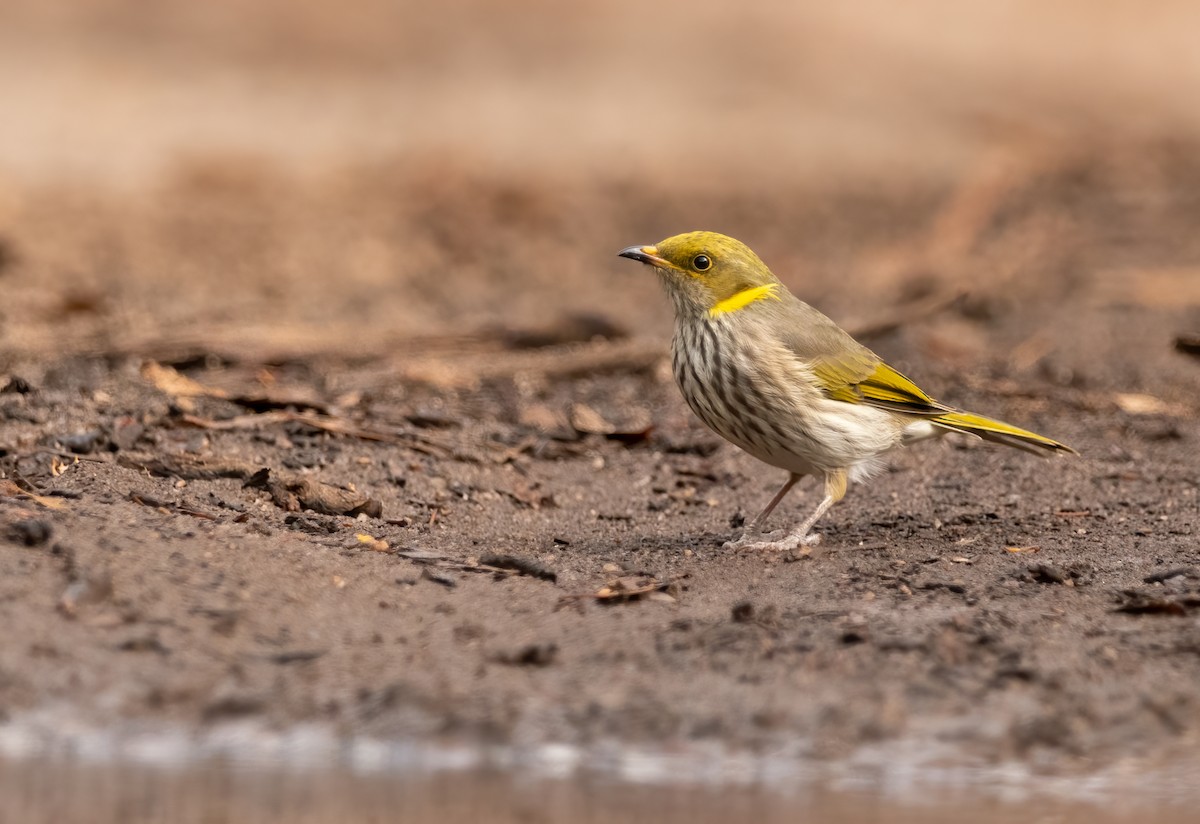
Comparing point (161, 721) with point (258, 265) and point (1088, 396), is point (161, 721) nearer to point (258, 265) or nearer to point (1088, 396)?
point (1088, 396)

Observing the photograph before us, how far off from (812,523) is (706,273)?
4.12 ft

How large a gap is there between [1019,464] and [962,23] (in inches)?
680

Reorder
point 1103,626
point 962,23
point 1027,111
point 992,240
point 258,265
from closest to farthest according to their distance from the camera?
point 1103,626
point 258,265
point 992,240
point 1027,111
point 962,23

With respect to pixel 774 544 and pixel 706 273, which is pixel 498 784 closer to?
pixel 774 544

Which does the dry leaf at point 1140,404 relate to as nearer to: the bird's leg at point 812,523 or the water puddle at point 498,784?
the bird's leg at point 812,523

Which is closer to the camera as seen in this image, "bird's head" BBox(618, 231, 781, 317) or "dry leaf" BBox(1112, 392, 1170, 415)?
"bird's head" BBox(618, 231, 781, 317)

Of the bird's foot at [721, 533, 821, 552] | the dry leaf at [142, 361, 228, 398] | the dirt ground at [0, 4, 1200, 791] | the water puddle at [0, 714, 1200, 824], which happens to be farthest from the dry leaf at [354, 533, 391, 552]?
the dry leaf at [142, 361, 228, 398]

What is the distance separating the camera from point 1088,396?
10203mm

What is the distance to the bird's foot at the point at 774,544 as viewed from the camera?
7.01 metres

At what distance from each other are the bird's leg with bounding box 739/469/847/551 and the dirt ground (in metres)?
0.15

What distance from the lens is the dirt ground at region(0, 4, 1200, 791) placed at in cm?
524

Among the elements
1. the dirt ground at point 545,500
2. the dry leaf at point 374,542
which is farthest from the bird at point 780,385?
the dry leaf at point 374,542

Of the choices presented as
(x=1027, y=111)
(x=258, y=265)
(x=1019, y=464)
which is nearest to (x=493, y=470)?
(x=1019, y=464)

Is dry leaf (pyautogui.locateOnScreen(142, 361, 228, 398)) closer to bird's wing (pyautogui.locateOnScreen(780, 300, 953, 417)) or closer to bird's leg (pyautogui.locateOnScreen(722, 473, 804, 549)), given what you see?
bird's leg (pyautogui.locateOnScreen(722, 473, 804, 549))
